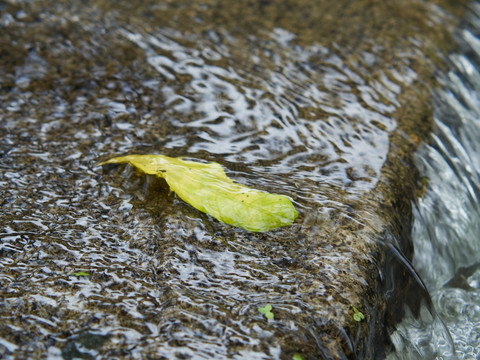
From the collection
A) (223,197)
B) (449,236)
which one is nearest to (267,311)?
(223,197)

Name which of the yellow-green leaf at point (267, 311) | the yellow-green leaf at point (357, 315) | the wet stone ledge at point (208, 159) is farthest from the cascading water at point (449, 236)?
the yellow-green leaf at point (267, 311)

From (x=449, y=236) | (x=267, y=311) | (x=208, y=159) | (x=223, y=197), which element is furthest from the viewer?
(x=449, y=236)

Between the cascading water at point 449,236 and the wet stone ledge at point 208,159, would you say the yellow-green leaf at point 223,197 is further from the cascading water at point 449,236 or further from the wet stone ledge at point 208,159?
the cascading water at point 449,236

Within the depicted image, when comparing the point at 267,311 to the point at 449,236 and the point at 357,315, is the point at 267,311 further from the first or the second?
the point at 449,236

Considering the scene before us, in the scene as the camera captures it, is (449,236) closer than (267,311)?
No

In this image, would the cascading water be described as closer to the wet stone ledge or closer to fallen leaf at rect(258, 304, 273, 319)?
the wet stone ledge

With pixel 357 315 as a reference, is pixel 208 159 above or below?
below
